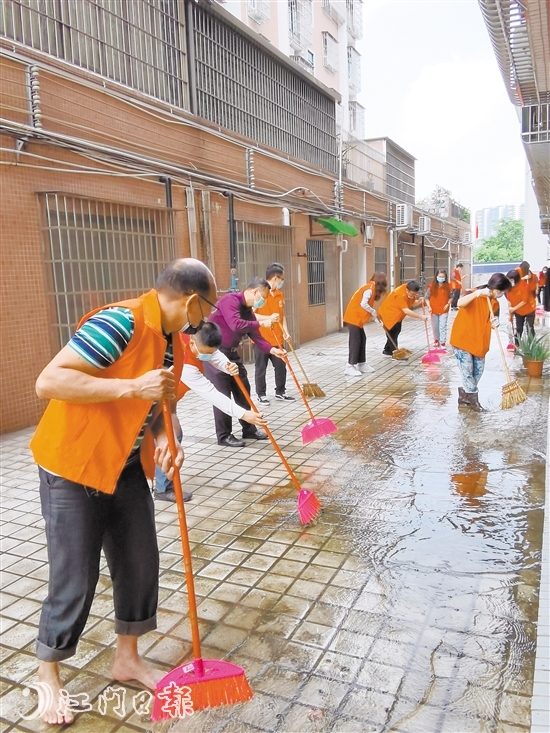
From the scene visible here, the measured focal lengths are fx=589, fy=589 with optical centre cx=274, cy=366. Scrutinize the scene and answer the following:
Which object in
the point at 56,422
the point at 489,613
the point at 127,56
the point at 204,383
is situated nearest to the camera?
the point at 56,422

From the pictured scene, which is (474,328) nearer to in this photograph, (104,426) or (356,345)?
(356,345)

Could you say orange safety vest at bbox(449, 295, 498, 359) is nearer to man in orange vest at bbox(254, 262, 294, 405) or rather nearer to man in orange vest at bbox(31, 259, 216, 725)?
man in orange vest at bbox(254, 262, 294, 405)

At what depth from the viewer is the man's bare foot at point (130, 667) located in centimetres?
239

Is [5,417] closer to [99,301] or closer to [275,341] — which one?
[99,301]

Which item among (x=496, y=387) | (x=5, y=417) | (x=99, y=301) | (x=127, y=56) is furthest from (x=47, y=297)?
(x=496, y=387)

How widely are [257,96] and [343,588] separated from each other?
10264 mm

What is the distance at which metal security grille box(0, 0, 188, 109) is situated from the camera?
6.31 metres

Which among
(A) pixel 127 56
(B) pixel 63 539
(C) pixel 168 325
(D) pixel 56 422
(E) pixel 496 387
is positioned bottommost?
(E) pixel 496 387

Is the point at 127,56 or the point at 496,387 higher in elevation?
the point at 127,56

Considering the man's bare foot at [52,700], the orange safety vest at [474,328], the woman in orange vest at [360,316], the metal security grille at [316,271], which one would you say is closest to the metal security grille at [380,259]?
the metal security grille at [316,271]

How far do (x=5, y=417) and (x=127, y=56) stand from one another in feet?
16.3

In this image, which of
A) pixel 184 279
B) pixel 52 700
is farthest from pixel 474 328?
pixel 52 700

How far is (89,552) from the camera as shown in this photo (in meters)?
2.12

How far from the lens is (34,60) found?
6.05m
